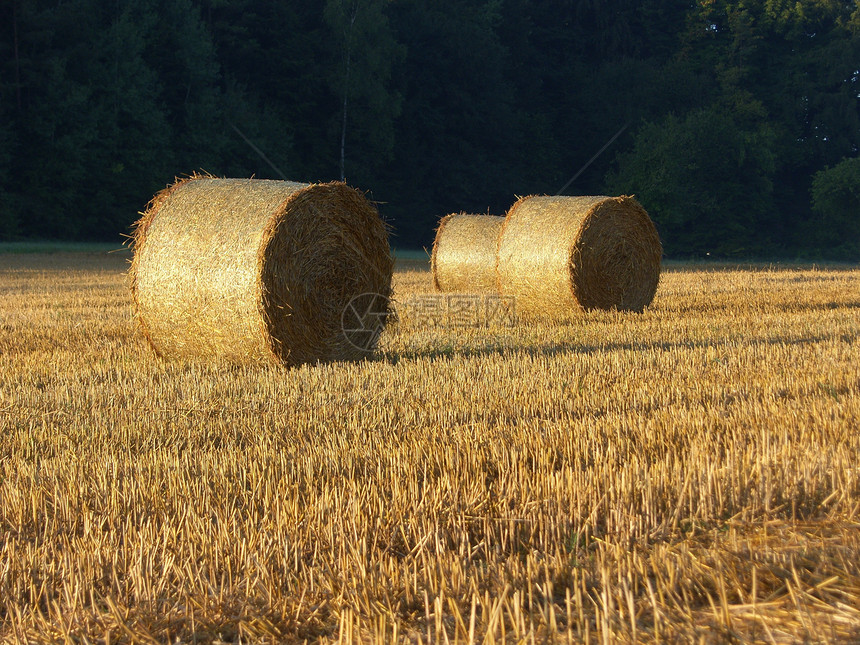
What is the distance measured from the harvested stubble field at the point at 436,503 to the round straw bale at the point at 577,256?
4.75 meters

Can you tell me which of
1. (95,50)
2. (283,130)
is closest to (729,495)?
(95,50)

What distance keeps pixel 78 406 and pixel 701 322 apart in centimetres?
682

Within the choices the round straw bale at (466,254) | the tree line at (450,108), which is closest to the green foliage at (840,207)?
the tree line at (450,108)

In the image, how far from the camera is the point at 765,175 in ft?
140

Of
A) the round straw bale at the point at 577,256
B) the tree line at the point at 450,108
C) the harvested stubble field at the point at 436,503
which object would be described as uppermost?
the tree line at the point at 450,108

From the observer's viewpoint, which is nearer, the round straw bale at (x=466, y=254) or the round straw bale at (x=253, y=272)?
the round straw bale at (x=253, y=272)

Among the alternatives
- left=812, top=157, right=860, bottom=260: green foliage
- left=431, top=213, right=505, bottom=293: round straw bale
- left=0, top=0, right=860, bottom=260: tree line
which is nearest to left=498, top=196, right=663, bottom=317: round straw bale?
left=431, top=213, right=505, bottom=293: round straw bale

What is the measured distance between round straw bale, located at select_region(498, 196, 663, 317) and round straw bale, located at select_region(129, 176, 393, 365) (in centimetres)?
409

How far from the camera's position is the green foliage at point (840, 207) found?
39.4 metres

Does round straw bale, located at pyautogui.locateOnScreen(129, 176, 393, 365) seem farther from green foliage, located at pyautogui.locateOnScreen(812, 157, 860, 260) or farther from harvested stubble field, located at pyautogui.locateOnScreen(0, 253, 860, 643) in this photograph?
green foliage, located at pyautogui.locateOnScreen(812, 157, 860, 260)

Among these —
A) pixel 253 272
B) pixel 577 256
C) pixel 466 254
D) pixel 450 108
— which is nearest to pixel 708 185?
pixel 450 108

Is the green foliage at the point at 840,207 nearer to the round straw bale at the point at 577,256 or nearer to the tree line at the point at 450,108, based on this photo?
the tree line at the point at 450,108

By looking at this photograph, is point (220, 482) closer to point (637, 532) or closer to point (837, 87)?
point (637, 532)

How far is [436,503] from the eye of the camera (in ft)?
11.8
